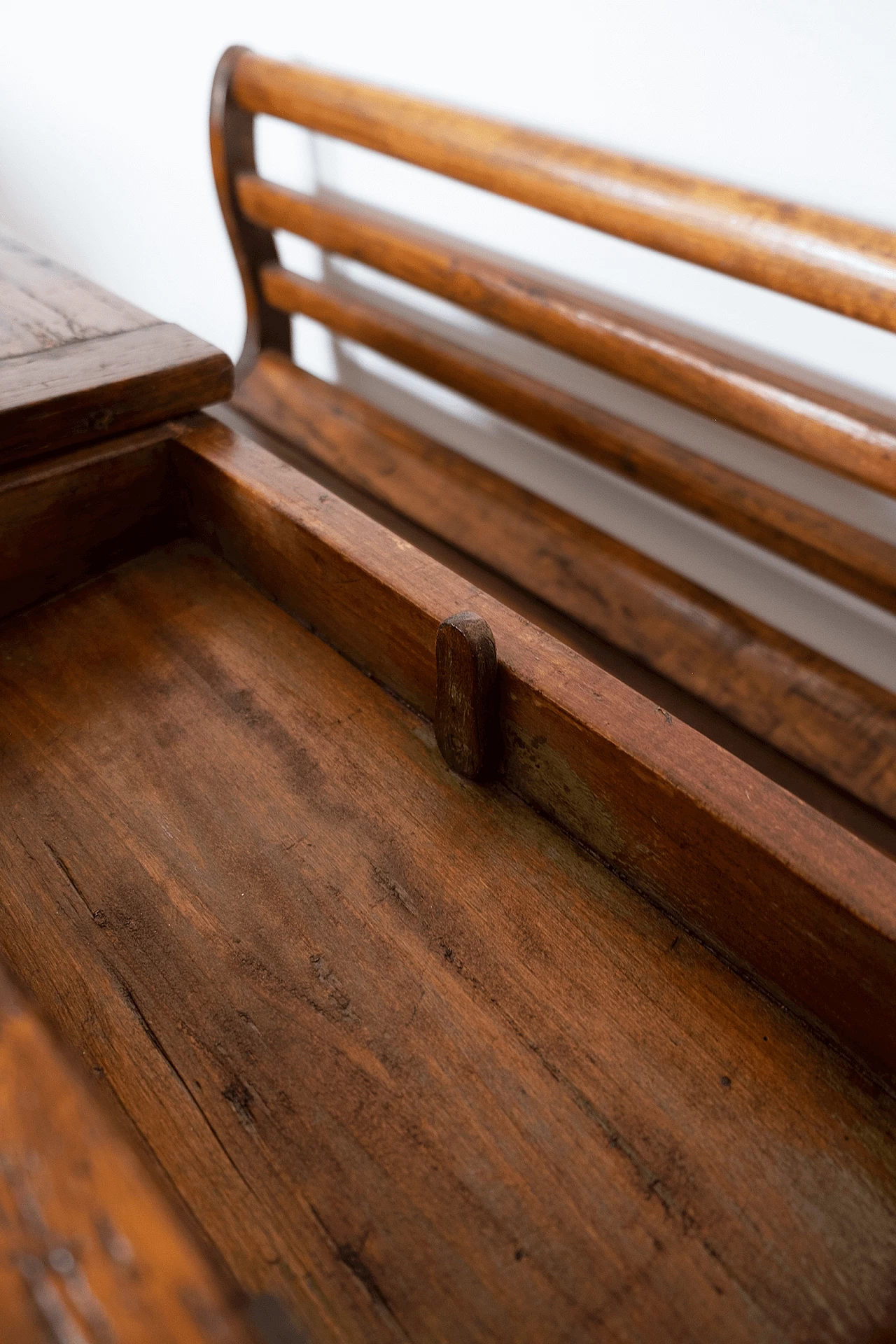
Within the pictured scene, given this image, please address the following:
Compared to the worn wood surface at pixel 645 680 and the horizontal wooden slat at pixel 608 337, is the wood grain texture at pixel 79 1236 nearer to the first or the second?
the worn wood surface at pixel 645 680

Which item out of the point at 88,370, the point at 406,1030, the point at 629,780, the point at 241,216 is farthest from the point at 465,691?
the point at 241,216

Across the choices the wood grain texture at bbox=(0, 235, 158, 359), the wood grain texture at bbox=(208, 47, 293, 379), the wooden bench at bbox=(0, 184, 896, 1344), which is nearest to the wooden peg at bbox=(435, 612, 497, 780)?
the wooden bench at bbox=(0, 184, 896, 1344)

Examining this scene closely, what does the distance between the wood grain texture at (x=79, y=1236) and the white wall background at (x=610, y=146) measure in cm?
114

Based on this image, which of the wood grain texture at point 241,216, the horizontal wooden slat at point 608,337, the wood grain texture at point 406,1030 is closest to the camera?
the wood grain texture at point 406,1030

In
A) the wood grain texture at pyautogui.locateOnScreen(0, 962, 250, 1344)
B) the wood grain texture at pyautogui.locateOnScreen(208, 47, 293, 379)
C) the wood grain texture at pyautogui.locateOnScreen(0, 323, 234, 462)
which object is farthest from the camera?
the wood grain texture at pyautogui.locateOnScreen(208, 47, 293, 379)

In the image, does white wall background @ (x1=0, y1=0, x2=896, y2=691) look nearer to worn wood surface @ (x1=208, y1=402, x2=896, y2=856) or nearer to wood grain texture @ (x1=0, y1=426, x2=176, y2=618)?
worn wood surface @ (x1=208, y1=402, x2=896, y2=856)

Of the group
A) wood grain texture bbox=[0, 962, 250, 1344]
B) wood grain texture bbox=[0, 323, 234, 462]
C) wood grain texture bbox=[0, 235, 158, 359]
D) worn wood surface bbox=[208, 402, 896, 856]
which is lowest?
worn wood surface bbox=[208, 402, 896, 856]

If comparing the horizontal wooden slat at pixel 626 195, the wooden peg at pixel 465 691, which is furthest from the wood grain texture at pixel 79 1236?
the horizontal wooden slat at pixel 626 195

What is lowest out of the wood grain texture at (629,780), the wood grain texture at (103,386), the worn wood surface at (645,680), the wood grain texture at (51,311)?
the worn wood surface at (645,680)

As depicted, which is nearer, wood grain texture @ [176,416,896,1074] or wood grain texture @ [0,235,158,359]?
wood grain texture @ [176,416,896,1074]

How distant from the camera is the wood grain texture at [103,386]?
84 cm

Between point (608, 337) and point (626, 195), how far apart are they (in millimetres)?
179

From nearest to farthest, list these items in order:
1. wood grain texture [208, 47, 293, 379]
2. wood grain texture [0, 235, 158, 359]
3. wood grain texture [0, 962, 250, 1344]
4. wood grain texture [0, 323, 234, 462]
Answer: wood grain texture [0, 962, 250, 1344]
wood grain texture [0, 323, 234, 462]
wood grain texture [0, 235, 158, 359]
wood grain texture [208, 47, 293, 379]

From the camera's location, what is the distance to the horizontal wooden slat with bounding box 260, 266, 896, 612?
3.81ft
